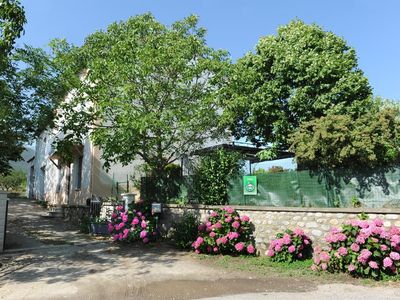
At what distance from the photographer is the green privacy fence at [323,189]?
29.3 feet

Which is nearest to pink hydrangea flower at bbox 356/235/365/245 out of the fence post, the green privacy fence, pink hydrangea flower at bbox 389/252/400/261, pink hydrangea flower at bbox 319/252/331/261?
pink hydrangea flower at bbox 389/252/400/261

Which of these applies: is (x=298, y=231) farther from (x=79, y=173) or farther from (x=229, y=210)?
(x=79, y=173)

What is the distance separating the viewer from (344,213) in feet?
29.9

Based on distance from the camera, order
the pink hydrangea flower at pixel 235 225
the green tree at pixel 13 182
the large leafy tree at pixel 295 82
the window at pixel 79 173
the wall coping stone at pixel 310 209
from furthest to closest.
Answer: the green tree at pixel 13 182 → the window at pixel 79 173 → the large leafy tree at pixel 295 82 → the pink hydrangea flower at pixel 235 225 → the wall coping stone at pixel 310 209

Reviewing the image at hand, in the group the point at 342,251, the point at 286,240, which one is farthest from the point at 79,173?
the point at 342,251

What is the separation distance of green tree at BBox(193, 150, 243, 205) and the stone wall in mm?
426

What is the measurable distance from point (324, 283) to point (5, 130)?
36.2 ft

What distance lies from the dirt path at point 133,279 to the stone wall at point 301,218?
1.82 meters

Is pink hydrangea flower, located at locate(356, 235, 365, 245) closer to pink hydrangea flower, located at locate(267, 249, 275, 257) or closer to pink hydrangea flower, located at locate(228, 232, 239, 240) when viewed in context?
pink hydrangea flower, located at locate(267, 249, 275, 257)

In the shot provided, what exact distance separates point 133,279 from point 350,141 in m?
6.22

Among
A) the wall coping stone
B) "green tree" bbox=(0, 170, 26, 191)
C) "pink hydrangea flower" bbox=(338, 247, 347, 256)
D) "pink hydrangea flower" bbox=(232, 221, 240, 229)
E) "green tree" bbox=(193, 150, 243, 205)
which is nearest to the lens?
"pink hydrangea flower" bbox=(338, 247, 347, 256)

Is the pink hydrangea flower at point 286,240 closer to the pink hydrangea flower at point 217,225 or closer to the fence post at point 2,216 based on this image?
the pink hydrangea flower at point 217,225

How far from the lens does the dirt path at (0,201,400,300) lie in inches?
275

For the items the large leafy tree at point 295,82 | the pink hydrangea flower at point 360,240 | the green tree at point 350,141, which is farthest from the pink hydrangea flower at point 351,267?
the large leafy tree at point 295,82
